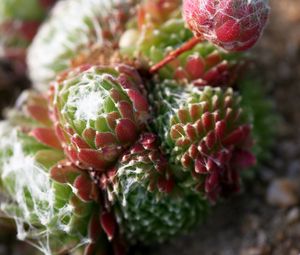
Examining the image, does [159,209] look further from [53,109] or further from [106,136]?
[53,109]

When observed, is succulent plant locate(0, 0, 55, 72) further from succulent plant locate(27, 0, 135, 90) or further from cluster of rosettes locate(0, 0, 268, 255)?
cluster of rosettes locate(0, 0, 268, 255)

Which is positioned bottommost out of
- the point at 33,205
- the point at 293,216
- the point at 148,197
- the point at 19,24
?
the point at 293,216

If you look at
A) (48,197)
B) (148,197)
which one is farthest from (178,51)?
(48,197)

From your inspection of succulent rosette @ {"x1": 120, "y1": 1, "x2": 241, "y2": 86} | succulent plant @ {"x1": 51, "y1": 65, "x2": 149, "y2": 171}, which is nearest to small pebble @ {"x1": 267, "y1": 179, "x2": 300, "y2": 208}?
succulent rosette @ {"x1": 120, "y1": 1, "x2": 241, "y2": 86}

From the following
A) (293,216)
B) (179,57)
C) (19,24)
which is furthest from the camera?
(19,24)

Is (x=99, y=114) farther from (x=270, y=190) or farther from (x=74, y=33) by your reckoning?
(x=270, y=190)

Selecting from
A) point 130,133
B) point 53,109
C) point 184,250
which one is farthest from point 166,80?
point 184,250
